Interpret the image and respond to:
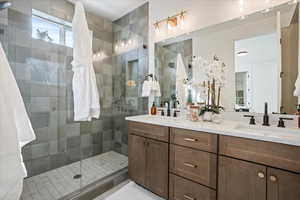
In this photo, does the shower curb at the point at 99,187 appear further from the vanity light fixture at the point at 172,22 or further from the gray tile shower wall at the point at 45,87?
the vanity light fixture at the point at 172,22

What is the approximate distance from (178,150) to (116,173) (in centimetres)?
110

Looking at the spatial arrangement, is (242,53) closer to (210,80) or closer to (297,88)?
(210,80)

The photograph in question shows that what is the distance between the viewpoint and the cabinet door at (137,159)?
174cm

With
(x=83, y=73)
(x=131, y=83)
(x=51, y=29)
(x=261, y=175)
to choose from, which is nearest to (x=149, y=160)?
(x=261, y=175)

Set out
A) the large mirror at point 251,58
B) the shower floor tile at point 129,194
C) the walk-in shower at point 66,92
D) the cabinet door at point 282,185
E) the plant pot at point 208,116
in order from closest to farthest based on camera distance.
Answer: the cabinet door at point 282,185
the large mirror at point 251,58
the plant pot at point 208,116
the shower floor tile at point 129,194
the walk-in shower at point 66,92

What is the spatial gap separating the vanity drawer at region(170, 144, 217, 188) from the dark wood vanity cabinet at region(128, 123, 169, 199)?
10 centimetres

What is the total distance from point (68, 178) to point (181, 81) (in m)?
2.00

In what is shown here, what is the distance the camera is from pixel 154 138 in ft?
5.39

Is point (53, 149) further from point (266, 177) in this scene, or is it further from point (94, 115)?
point (266, 177)

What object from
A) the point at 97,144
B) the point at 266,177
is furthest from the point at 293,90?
the point at 97,144

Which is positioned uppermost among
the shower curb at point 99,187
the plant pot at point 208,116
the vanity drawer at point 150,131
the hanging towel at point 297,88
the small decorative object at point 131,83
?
the small decorative object at point 131,83

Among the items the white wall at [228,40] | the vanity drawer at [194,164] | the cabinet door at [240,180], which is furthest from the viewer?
the white wall at [228,40]

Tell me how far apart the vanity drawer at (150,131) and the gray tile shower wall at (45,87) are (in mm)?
1026

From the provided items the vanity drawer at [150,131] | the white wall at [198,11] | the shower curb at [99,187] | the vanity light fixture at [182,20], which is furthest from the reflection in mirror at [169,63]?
the shower curb at [99,187]
